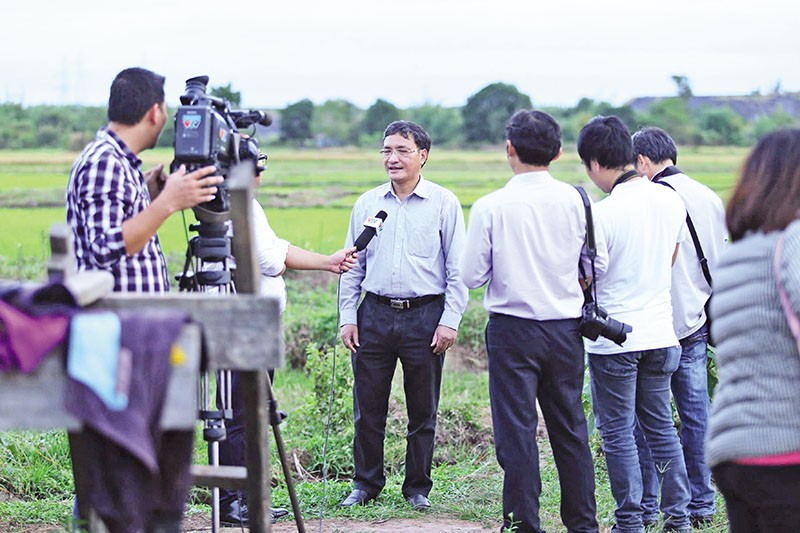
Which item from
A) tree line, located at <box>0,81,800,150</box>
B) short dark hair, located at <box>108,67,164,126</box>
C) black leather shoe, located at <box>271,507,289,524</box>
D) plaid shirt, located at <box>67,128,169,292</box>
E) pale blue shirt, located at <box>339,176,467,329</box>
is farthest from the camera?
tree line, located at <box>0,81,800,150</box>

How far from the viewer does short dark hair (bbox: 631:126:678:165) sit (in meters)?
5.12

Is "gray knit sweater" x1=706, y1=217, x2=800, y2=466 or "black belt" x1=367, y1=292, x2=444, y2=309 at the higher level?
"gray knit sweater" x1=706, y1=217, x2=800, y2=466

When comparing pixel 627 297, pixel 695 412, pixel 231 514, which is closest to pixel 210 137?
pixel 627 297

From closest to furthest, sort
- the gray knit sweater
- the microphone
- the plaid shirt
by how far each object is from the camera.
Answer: the gray knit sweater
the plaid shirt
the microphone

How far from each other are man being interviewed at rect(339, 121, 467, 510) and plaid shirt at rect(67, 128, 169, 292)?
179 cm

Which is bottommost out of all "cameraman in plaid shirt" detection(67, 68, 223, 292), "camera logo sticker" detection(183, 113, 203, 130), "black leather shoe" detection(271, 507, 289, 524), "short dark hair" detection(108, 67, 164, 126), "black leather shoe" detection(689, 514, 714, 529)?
"black leather shoe" detection(271, 507, 289, 524)

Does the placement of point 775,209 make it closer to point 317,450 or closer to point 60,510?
point 60,510

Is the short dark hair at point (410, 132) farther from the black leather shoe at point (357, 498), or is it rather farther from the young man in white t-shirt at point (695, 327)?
the black leather shoe at point (357, 498)

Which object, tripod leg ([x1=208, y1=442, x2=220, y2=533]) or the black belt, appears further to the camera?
the black belt

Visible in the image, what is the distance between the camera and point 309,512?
5164 mm

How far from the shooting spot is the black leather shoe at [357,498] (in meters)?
5.25

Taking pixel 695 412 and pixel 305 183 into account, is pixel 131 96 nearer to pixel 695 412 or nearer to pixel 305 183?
pixel 695 412

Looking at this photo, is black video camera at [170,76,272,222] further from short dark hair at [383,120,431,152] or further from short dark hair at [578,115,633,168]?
short dark hair at [383,120,431,152]

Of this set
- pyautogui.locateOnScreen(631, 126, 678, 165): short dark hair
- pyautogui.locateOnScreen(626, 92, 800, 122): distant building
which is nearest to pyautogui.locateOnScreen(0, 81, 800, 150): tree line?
pyautogui.locateOnScreen(626, 92, 800, 122): distant building
